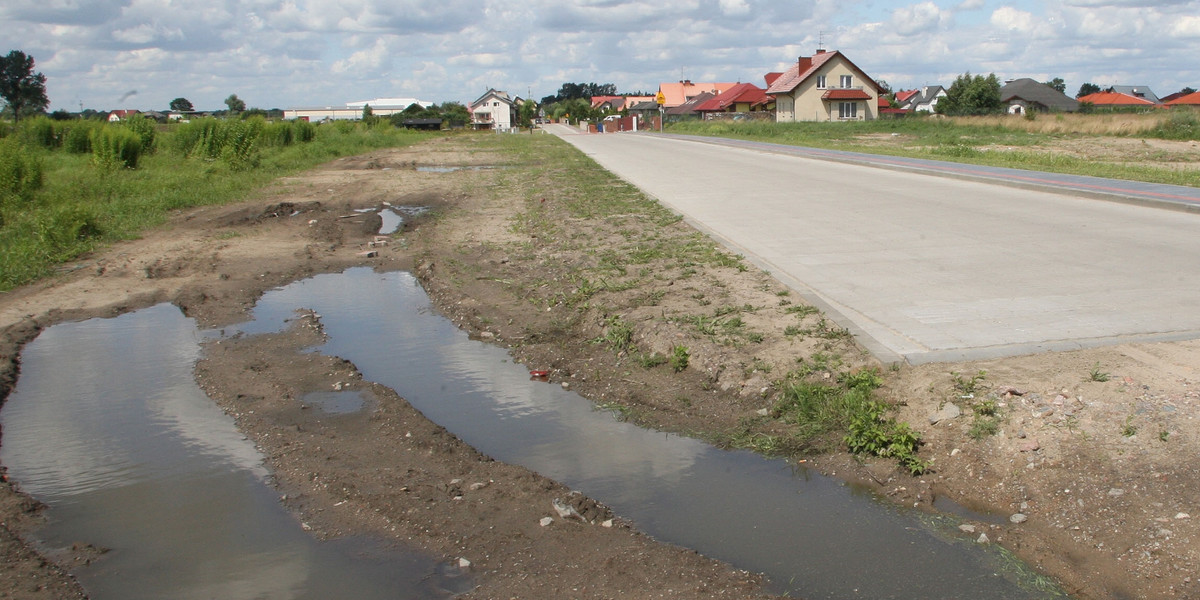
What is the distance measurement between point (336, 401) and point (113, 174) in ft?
74.0

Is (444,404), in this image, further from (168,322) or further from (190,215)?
(190,215)

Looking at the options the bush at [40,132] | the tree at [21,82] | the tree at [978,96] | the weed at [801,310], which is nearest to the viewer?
the weed at [801,310]

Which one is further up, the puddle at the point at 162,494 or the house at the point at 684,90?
the house at the point at 684,90

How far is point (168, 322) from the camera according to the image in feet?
33.1

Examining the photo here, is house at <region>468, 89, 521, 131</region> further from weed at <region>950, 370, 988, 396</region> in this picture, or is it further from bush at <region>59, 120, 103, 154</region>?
weed at <region>950, 370, 988, 396</region>

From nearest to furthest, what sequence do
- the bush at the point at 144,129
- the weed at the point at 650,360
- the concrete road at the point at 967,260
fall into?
1. the concrete road at the point at 967,260
2. the weed at the point at 650,360
3. the bush at the point at 144,129

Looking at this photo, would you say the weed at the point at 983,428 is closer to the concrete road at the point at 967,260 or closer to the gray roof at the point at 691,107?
the concrete road at the point at 967,260

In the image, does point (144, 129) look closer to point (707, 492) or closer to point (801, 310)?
point (801, 310)

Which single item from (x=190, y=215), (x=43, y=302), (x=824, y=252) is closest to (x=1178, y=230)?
(x=824, y=252)

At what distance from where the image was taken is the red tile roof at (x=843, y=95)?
81875 mm

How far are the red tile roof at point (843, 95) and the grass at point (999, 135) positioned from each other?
14.0 meters

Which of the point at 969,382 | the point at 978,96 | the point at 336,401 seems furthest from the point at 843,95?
the point at 336,401

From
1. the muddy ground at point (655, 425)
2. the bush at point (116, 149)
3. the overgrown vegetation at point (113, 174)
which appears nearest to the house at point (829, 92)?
the overgrown vegetation at point (113, 174)

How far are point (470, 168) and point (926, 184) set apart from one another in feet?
60.7
